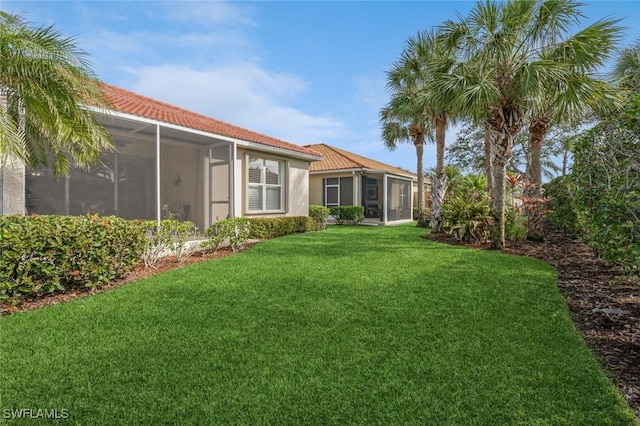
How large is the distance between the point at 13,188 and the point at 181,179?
24.2ft

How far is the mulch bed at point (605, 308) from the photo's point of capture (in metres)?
3.29

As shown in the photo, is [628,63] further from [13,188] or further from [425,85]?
[13,188]

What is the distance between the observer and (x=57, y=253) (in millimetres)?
5391

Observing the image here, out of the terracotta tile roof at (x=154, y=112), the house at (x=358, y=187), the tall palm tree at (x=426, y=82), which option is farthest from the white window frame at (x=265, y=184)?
the house at (x=358, y=187)

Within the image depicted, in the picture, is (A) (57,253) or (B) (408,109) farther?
(B) (408,109)

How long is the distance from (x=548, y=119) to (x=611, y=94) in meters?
2.07

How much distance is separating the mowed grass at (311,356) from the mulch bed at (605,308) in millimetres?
183

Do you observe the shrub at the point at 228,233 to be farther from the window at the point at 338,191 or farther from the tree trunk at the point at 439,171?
the window at the point at 338,191

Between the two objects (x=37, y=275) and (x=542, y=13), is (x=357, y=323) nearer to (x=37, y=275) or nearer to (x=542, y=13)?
(x=37, y=275)

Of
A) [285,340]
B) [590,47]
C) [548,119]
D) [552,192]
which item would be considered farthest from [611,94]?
[285,340]

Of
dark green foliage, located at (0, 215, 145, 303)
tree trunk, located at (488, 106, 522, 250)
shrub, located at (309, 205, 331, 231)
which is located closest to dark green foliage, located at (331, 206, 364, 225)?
shrub, located at (309, 205, 331, 231)

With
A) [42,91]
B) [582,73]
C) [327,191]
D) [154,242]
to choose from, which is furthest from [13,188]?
[327,191]

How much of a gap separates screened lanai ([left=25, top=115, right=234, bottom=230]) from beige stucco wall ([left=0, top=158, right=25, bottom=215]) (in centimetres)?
461

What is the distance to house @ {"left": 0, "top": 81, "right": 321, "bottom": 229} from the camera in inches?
447
